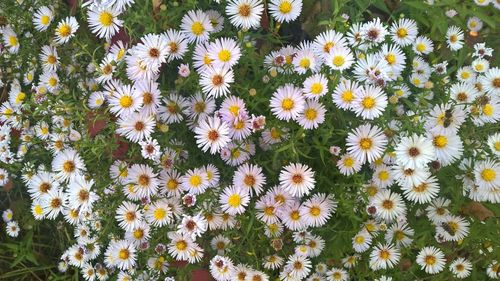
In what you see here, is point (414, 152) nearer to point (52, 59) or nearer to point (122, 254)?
point (122, 254)

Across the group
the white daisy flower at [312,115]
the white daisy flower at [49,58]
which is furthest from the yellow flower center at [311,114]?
the white daisy flower at [49,58]

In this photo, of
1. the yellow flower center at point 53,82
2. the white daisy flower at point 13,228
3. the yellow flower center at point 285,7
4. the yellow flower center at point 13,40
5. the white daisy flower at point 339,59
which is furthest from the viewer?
the white daisy flower at point 13,228

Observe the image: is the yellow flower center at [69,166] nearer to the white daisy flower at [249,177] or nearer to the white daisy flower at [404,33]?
the white daisy flower at [249,177]

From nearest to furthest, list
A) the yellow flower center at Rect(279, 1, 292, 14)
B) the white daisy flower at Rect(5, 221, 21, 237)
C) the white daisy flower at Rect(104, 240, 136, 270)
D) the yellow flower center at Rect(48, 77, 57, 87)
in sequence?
the yellow flower center at Rect(279, 1, 292, 14), the white daisy flower at Rect(104, 240, 136, 270), the yellow flower center at Rect(48, 77, 57, 87), the white daisy flower at Rect(5, 221, 21, 237)

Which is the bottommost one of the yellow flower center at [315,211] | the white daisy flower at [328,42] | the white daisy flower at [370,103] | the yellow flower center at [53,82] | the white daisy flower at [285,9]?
the yellow flower center at [315,211]

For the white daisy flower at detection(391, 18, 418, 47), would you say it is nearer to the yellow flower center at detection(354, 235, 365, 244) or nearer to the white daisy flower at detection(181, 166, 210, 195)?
the yellow flower center at detection(354, 235, 365, 244)

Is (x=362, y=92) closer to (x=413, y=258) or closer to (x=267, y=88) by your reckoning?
(x=267, y=88)

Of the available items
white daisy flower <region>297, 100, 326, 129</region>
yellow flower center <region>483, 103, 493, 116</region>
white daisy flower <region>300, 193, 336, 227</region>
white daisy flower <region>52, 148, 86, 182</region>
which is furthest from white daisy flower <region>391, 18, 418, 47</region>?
Answer: white daisy flower <region>52, 148, 86, 182</region>

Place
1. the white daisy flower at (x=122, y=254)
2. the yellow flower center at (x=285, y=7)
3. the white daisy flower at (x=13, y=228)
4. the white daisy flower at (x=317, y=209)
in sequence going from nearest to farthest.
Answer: the white daisy flower at (x=317, y=209) → the yellow flower center at (x=285, y=7) → the white daisy flower at (x=122, y=254) → the white daisy flower at (x=13, y=228)

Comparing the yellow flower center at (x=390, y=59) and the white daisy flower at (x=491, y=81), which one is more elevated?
the white daisy flower at (x=491, y=81)
